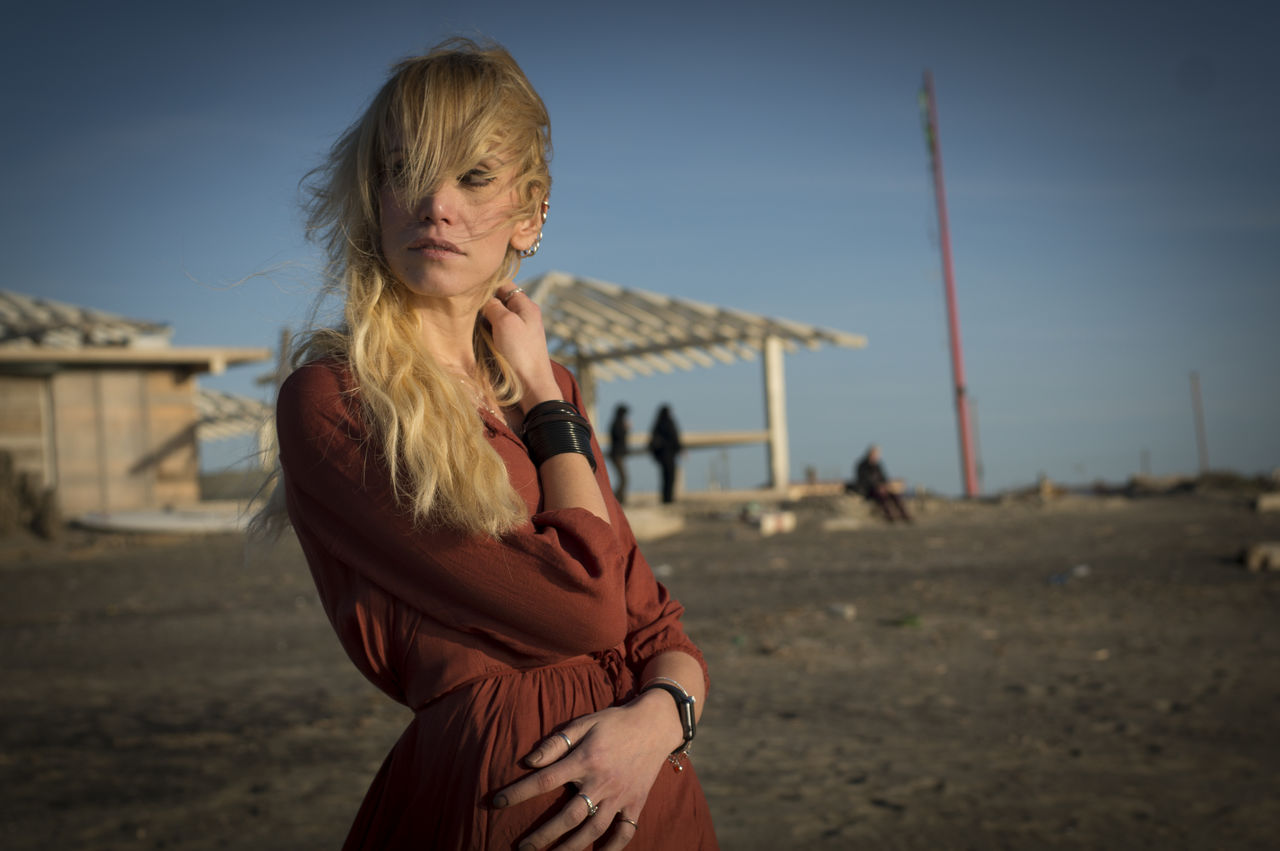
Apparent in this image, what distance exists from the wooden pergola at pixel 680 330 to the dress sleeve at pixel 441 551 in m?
18.0

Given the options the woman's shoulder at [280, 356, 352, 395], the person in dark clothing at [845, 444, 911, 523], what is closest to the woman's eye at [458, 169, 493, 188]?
the woman's shoulder at [280, 356, 352, 395]

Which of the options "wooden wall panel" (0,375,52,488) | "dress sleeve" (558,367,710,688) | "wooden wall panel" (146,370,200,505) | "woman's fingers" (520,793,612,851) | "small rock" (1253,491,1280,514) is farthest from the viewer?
"wooden wall panel" (146,370,200,505)

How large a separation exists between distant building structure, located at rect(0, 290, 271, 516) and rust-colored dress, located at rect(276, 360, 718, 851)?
16.2m

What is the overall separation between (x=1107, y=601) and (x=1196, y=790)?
4559mm

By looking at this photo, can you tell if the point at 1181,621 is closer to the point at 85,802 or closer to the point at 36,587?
the point at 85,802

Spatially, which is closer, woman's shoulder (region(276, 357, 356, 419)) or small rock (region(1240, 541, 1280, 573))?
woman's shoulder (region(276, 357, 356, 419))

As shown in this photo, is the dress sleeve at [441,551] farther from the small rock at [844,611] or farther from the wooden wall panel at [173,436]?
the wooden wall panel at [173,436]

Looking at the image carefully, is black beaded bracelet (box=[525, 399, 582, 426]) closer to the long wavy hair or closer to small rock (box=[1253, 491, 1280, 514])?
the long wavy hair

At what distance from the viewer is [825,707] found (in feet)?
18.9

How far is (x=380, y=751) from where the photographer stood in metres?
5.11

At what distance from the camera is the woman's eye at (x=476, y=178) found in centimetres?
153

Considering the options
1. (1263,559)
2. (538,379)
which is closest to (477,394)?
(538,379)

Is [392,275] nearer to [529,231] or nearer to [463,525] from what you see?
[529,231]

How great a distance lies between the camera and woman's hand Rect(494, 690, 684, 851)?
1326 mm
